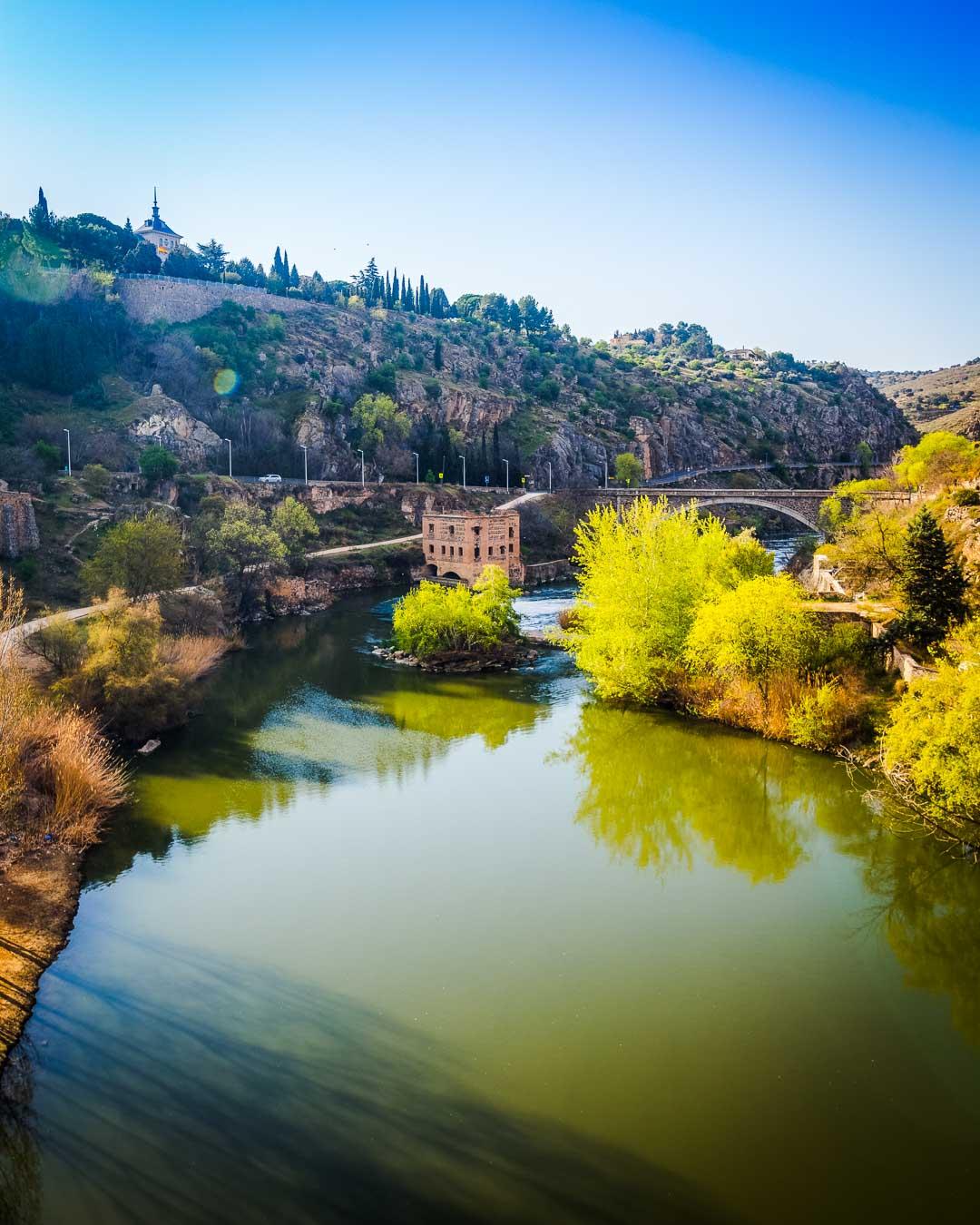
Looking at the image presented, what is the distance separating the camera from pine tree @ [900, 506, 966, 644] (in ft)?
88.0

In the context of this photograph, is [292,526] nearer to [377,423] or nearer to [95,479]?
[95,479]

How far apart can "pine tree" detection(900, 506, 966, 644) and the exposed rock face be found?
56.0 m

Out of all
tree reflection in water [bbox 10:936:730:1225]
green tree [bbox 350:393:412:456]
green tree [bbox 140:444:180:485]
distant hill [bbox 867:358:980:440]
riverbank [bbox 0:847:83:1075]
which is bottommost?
tree reflection in water [bbox 10:936:730:1225]

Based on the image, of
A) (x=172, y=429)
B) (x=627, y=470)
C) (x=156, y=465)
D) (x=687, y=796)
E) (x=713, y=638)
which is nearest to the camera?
(x=687, y=796)

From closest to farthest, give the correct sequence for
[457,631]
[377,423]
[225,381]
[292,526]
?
[457,631]
[292,526]
[225,381]
[377,423]

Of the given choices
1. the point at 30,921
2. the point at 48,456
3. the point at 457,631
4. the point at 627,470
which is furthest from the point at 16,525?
the point at 627,470

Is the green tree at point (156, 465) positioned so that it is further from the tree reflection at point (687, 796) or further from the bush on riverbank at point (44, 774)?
the tree reflection at point (687, 796)

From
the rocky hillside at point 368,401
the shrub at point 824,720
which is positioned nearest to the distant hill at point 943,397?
the rocky hillside at point 368,401

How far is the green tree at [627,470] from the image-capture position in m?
96.5

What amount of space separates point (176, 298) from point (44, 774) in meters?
81.5

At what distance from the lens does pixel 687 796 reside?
81.4 feet

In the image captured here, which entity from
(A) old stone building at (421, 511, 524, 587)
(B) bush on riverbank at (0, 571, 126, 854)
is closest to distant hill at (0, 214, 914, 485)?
(A) old stone building at (421, 511, 524, 587)

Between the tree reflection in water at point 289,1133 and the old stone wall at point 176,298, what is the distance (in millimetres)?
86007

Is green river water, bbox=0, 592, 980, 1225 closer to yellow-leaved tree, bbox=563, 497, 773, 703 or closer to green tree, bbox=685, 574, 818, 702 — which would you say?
green tree, bbox=685, 574, 818, 702
